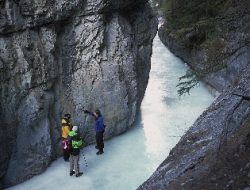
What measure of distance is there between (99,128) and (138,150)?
65.3 inches

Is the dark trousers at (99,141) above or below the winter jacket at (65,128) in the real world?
below

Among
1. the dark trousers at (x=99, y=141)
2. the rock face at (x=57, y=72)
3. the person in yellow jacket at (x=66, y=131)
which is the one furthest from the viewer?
the dark trousers at (x=99, y=141)

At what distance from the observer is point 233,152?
6.67 metres

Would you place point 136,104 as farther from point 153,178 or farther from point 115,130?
point 153,178

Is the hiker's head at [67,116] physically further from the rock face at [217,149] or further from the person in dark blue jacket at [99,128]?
the rock face at [217,149]

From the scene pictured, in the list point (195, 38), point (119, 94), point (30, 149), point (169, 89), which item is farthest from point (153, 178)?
point (195, 38)

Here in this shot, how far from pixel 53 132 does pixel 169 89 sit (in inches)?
362

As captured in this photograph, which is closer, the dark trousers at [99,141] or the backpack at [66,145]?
the backpack at [66,145]

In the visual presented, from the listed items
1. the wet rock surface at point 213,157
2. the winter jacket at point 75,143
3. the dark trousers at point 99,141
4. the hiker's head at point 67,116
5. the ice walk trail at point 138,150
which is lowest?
the ice walk trail at point 138,150

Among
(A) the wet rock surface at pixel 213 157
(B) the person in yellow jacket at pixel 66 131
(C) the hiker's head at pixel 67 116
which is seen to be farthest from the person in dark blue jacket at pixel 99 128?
(A) the wet rock surface at pixel 213 157

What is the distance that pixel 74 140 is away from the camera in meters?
12.3

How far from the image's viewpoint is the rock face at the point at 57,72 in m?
12.2

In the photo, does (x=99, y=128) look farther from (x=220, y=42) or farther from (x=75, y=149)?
(x=220, y=42)

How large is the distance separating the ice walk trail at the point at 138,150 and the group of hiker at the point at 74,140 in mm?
279
